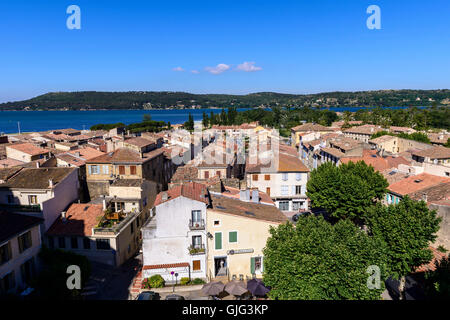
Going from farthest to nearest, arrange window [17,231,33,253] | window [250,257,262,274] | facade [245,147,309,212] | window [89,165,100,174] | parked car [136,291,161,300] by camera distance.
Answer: window [89,165,100,174]
facade [245,147,309,212]
window [250,257,262,274]
window [17,231,33,253]
parked car [136,291,161,300]

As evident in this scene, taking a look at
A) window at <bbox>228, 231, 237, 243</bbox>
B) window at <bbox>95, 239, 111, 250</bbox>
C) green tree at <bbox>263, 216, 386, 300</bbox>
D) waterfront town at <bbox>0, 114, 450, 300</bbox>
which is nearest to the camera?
green tree at <bbox>263, 216, 386, 300</bbox>

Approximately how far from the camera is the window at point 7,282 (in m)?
22.7

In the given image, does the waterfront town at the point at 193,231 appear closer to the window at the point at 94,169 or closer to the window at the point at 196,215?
the window at the point at 196,215

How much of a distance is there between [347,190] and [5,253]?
33210mm

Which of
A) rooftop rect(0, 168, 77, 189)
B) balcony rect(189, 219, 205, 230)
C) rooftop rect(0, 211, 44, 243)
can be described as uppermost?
rooftop rect(0, 168, 77, 189)

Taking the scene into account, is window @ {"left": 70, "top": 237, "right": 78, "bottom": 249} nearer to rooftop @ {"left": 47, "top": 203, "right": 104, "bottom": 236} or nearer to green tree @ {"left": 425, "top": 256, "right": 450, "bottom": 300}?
rooftop @ {"left": 47, "top": 203, "right": 104, "bottom": 236}

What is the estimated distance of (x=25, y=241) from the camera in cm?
2573

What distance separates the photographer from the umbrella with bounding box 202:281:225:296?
24.7 meters

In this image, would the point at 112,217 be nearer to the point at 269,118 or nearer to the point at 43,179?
the point at 43,179

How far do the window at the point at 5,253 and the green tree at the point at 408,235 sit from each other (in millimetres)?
27517

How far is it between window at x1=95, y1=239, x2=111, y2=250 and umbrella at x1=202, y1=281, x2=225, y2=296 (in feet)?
35.5

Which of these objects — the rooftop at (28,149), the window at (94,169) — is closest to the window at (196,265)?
the window at (94,169)

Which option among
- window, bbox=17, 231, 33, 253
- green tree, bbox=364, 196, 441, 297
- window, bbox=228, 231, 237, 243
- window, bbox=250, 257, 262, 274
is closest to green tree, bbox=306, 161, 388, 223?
green tree, bbox=364, 196, 441, 297
